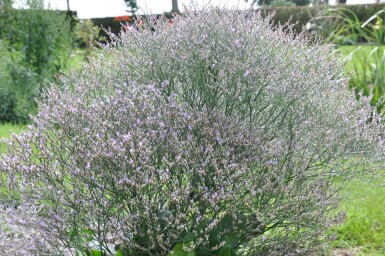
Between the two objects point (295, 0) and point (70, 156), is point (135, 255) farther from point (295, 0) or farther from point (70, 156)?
point (295, 0)

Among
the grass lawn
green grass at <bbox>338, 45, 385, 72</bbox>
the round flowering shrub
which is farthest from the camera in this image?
green grass at <bbox>338, 45, 385, 72</bbox>

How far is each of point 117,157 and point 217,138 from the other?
57 cm

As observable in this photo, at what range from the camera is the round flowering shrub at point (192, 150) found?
8.92ft

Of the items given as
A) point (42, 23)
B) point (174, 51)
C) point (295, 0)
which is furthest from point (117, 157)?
point (295, 0)

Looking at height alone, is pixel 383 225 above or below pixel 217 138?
below

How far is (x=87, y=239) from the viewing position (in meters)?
2.88

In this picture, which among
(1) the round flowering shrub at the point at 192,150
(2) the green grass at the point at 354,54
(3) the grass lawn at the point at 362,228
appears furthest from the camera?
(2) the green grass at the point at 354,54

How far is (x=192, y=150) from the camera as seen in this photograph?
2.83 m

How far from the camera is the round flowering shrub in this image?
107 inches

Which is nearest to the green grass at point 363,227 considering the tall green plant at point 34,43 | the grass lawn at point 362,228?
the grass lawn at point 362,228

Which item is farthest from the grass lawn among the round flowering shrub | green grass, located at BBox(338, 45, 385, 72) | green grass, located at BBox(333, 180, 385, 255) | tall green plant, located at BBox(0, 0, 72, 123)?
tall green plant, located at BBox(0, 0, 72, 123)

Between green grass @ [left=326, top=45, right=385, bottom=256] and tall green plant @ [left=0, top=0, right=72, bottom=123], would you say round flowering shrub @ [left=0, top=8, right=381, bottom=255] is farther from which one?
tall green plant @ [left=0, top=0, right=72, bottom=123]

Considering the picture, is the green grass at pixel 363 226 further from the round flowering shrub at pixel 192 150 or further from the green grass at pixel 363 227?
the round flowering shrub at pixel 192 150

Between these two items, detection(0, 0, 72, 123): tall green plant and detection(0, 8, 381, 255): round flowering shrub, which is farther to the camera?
detection(0, 0, 72, 123): tall green plant
